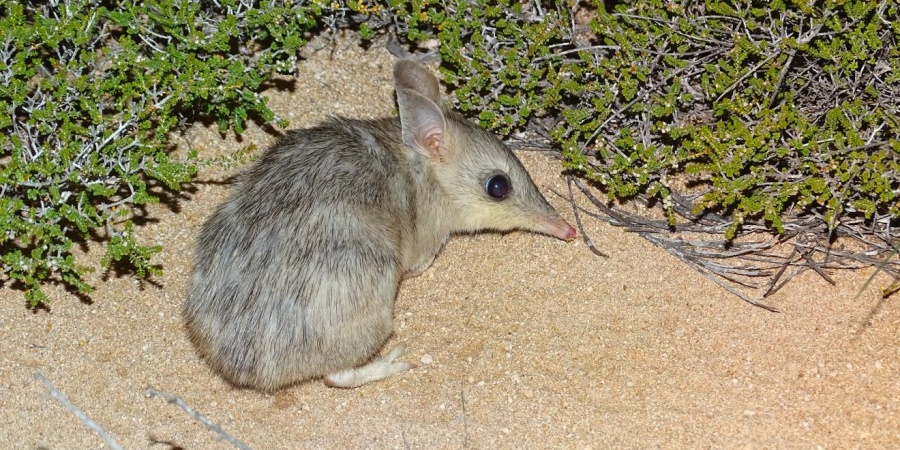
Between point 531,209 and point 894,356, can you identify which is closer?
point 894,356

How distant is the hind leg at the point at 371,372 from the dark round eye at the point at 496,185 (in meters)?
1.07

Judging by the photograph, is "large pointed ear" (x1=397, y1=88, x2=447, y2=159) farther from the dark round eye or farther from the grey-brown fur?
the dark round eye

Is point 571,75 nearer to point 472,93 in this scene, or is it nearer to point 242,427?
point 472,93

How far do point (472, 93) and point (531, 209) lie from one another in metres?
0.89

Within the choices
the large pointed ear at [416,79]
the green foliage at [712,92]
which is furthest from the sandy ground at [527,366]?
the large pointed ear at [416,79]

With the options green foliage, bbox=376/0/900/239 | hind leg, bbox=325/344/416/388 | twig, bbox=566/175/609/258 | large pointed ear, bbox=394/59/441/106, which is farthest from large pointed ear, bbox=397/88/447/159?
hind leg, bbox=325/344/416/388

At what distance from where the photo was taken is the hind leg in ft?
15.8

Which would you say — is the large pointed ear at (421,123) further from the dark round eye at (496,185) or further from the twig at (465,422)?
the twig at (465,422)

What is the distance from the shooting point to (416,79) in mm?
5211

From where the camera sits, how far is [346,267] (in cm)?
449

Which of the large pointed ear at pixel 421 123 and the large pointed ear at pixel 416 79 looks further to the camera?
the large pointed ear at pixel 416 79

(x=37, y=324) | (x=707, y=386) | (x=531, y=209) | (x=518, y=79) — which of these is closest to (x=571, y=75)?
(x=518, y=79)

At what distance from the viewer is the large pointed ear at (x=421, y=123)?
4934 millimetres

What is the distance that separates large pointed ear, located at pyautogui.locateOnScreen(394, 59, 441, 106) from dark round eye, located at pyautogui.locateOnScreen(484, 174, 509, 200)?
57 centimetres
